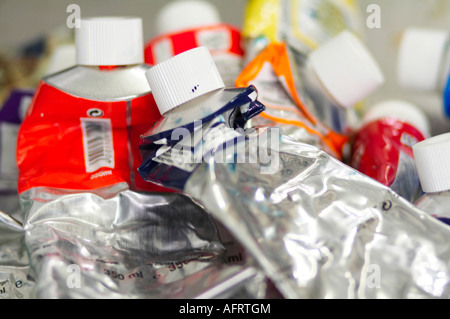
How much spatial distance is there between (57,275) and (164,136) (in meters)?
0.12

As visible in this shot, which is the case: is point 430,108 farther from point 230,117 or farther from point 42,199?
point 42,199

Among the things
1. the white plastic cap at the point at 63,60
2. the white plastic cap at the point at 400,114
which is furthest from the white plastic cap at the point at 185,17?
the white plastic cap at the point at 400,114

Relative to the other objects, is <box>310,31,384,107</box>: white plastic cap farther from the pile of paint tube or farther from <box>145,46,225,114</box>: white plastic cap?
<box>145,46,225,114</box>: white plastic cap

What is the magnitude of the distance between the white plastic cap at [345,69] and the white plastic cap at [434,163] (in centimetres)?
11

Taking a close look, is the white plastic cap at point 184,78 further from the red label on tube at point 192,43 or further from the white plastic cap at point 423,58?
the white plastic cap at point 423,58

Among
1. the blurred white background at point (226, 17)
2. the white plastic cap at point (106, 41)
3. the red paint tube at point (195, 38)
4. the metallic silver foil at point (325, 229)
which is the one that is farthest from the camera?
the blurred white background at point (226, 17)

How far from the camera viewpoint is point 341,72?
471mm

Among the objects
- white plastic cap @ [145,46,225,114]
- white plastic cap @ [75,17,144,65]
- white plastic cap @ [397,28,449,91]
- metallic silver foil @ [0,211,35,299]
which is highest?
white plastic cap @ [75,17,144,65]

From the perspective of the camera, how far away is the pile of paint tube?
318 mm

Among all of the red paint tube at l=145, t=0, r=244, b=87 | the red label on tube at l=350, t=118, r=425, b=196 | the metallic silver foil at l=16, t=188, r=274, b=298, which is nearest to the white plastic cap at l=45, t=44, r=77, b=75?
the red paint tube at l=145, t=0, r=244, b=87

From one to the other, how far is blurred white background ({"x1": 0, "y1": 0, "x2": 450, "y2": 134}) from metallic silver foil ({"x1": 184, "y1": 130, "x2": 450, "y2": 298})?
1.48 ft

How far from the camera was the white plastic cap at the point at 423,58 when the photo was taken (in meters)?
0.56
